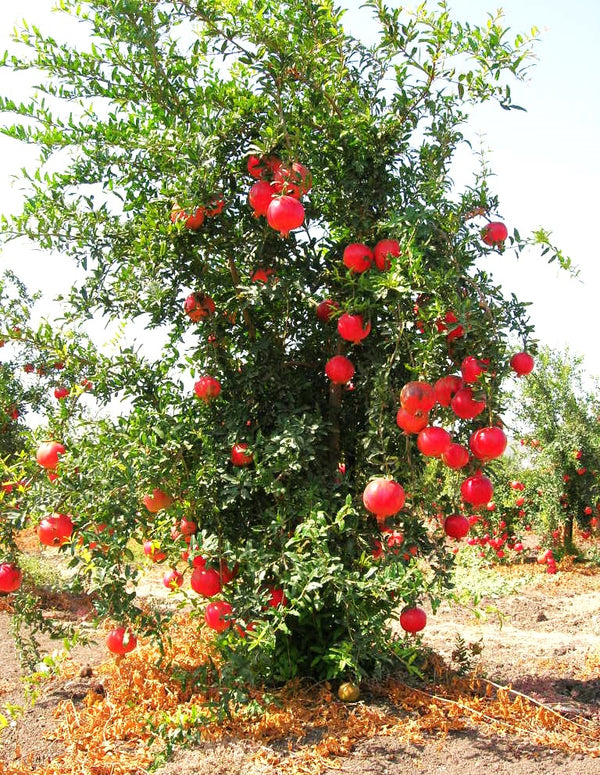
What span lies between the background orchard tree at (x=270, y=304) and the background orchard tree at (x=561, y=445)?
25.0 ft

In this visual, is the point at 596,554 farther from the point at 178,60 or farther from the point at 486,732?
the point at 178,60

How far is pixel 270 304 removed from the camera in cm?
385

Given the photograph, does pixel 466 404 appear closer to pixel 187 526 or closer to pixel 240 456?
pixel 240 456

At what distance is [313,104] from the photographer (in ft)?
11.7

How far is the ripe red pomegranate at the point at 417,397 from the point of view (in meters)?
2.72

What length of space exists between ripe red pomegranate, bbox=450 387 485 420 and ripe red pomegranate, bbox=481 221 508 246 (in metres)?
0.89

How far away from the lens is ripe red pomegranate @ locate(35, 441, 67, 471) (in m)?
3.32

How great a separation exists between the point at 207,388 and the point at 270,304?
691 mm

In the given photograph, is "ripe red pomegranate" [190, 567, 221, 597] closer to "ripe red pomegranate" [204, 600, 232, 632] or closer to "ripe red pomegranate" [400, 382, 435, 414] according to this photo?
"ripe red pomegranate" [204, 600, 232, 632]

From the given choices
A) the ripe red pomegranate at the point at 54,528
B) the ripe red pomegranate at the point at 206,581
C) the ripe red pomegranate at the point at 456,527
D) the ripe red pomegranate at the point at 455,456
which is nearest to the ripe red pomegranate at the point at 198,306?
the ripe red pomegranate at the point at 54,528

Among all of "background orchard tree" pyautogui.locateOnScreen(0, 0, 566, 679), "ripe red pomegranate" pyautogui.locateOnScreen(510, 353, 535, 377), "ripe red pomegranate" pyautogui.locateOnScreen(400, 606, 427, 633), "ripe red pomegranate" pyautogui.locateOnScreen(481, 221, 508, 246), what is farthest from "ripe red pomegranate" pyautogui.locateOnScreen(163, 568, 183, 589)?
"ripe red pomegranate" pyautogui.locateOnScreen(481, 221, 508, 246)

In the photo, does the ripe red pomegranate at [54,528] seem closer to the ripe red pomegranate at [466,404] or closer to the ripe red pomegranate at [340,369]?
the ripe red pomegranate at [340,369]

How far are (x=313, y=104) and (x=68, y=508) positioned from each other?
246cm

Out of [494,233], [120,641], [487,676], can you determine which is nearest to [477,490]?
[494,233]
